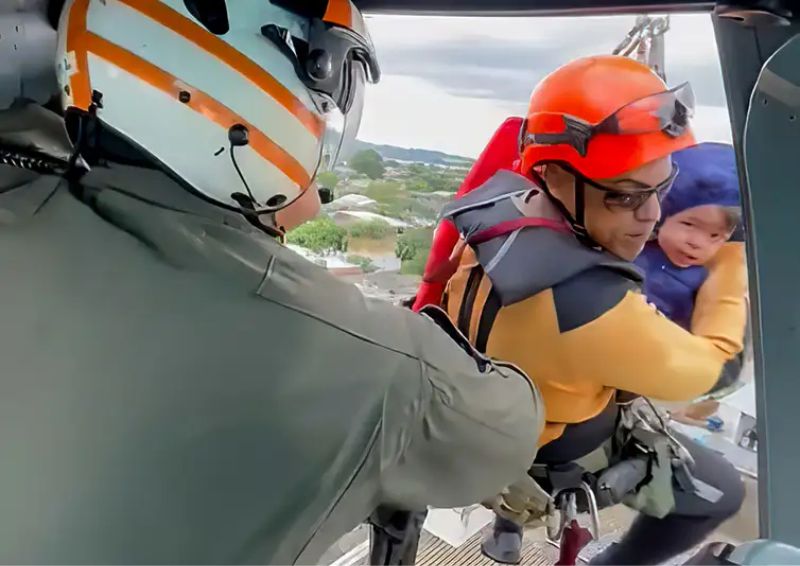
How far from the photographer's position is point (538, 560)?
196 centimetres

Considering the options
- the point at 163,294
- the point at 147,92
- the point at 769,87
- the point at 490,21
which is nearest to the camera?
the point at 163,294

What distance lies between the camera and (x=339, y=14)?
3.28 feet

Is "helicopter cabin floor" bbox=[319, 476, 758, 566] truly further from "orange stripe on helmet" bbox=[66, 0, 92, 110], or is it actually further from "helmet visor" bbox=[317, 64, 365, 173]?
"orange stripe on helmet" bbox=[66, 0, 92, 110]

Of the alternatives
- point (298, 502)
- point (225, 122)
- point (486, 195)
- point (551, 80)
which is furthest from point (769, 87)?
point (298, 502)

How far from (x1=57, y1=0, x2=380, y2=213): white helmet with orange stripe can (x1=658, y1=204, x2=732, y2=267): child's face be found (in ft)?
3.06

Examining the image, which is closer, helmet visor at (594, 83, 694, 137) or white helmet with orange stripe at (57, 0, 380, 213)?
white helmet with orange stripe at (57, 0, 380, 213)

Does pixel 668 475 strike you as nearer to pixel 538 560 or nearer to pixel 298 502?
pixel 538 560

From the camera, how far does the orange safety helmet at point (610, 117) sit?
55.0 inches

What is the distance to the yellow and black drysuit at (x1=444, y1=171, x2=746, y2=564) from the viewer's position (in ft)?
4.33

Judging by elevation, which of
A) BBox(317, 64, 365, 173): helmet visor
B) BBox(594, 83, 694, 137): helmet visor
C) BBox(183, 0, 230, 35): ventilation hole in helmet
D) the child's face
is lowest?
the child's face

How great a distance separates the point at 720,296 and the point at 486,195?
1.63ft

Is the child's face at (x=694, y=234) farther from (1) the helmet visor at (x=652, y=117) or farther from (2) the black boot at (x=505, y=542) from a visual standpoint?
(2) the black boot at (x=505, y=542)

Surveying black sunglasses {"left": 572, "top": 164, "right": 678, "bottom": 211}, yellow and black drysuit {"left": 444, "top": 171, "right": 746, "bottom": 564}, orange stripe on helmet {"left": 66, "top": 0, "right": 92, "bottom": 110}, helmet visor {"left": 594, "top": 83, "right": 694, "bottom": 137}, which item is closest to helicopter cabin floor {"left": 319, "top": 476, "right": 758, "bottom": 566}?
yellow and black drysuit {"left": 444, "top": 171, "right": 746, "bottom": 564}

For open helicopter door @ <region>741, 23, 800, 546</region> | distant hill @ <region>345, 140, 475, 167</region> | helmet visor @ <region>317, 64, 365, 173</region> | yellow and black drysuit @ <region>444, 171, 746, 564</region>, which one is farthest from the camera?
distant hill @ <region>345, 140, 475, 167</region>
